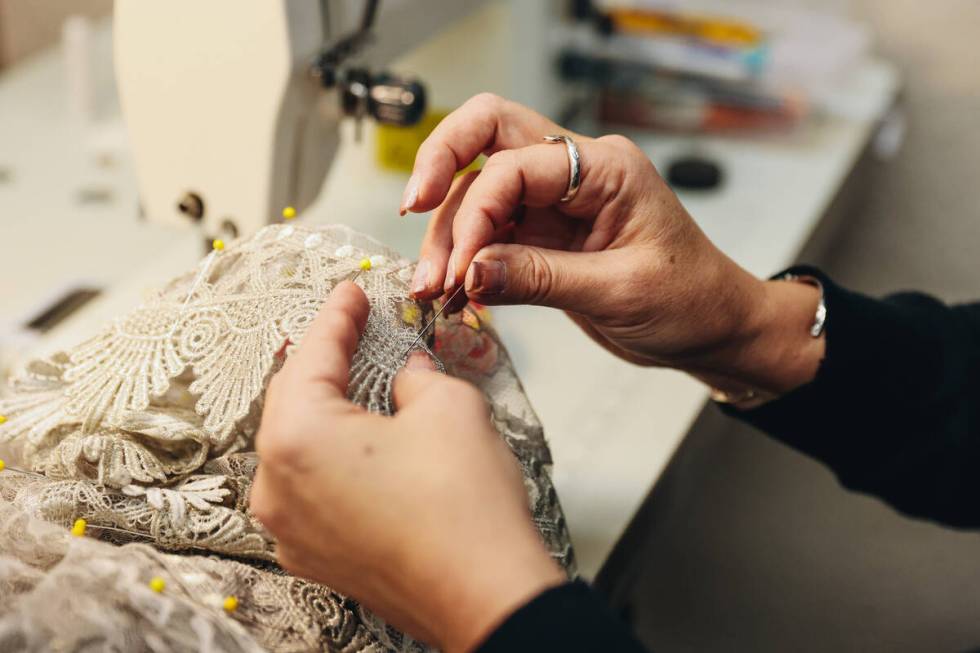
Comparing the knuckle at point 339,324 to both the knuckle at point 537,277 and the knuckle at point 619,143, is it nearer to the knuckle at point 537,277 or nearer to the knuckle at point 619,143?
the knuckle at point 537,277

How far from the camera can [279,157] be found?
94 cm

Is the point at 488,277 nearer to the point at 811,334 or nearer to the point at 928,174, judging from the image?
the point at 811,334

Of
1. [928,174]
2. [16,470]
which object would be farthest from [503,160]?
[928,174]

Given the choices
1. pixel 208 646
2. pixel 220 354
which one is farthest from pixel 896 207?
pixel 208 646

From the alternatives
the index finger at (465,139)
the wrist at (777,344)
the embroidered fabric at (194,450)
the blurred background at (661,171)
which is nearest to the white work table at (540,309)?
the blurred background at (661,171)

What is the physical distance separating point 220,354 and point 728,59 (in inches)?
44.2

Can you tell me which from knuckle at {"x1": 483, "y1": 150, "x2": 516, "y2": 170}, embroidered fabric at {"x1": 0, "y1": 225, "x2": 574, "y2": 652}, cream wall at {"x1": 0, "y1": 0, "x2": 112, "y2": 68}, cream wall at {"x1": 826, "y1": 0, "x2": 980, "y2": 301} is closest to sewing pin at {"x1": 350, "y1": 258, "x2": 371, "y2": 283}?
embroidered fabric at {"x1": 0, "y1": 225, "x2": 574, "y2": 652}

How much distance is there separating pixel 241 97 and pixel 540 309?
1.44 feet

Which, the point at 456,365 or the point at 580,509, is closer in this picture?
the point at 456,365

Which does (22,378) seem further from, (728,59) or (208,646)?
(728,59)

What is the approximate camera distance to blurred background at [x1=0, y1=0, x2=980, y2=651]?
3.03ft

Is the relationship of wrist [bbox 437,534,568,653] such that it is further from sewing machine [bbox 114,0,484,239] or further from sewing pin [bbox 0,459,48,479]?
sewing machine [bbox 114,0,484,239]

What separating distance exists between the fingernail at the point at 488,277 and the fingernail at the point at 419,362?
58 millimetres

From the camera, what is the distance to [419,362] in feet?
2.08
